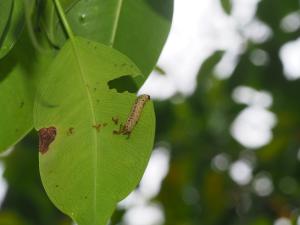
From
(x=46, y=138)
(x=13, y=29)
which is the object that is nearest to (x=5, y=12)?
(x=13, y=29)

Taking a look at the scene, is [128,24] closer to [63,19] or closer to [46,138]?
[63,19]

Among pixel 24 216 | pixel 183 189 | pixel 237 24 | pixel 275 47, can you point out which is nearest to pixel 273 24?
pixel 275 47

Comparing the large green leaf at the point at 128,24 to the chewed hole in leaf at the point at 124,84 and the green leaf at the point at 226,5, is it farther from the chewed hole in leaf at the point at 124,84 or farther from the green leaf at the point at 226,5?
the green leaf at the point at 226,5

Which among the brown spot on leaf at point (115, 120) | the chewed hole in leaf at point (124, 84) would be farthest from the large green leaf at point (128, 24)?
the brown spot on leaf at point (115, 120)

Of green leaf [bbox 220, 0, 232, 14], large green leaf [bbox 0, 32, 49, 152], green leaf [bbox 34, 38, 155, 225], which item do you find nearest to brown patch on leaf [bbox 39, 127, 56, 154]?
green leaf [bbox 34, 38, 155, 225]

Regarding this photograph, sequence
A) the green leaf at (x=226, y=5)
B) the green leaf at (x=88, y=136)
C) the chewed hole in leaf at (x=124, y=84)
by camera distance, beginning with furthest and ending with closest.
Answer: the green leaf at (x=226, y=5)
the chewed hole in leaf at (x=124, y=84)
the green leaf at (x=88, y=136)

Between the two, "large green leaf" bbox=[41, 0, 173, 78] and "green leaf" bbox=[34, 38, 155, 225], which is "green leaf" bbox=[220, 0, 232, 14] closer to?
"large green leaf" bbox=[41, 0, 173, 78]

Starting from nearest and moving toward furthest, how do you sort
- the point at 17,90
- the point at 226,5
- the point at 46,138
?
the point at 46,138 → the point at 17,90 → the point at 226,5

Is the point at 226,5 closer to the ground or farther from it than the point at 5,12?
closer to the ground
